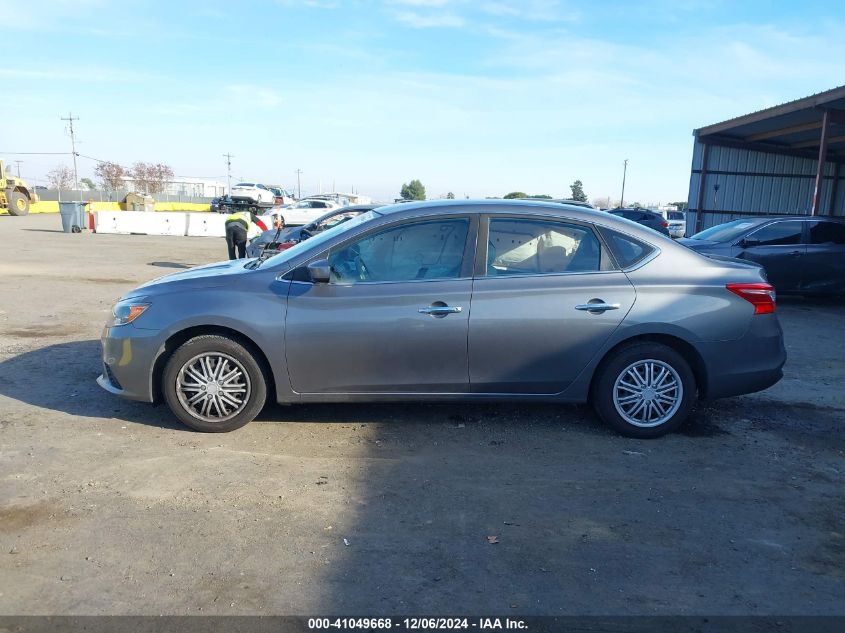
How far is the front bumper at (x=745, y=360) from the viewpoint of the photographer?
4918 mm

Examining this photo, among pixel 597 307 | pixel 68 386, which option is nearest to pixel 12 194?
pixel 68 386

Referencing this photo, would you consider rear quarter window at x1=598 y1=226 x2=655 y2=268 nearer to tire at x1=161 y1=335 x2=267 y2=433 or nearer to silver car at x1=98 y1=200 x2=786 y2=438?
silver car at x1=98 y1=200 x2=786 y2=438

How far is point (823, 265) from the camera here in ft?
36.6

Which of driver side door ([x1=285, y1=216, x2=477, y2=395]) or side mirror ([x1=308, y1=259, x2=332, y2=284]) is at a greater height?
side mirror ([x1=308, y1=259, x2=332, y2=284])

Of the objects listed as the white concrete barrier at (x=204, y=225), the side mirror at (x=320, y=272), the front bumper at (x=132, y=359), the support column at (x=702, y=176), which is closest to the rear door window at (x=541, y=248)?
the side mirror at (x=320, y=272)

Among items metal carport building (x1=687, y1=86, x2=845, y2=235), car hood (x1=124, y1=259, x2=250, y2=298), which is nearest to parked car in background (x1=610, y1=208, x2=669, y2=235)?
metal carport building (x1=687, y1=86, x2=845, y2=235)

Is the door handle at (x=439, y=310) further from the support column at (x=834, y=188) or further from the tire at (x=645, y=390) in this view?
the support column at (x=834, y=188)

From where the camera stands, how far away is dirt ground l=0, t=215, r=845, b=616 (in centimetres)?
301

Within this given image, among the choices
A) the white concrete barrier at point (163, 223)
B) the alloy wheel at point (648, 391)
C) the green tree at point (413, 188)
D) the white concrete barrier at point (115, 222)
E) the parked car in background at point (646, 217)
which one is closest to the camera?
the alloy wheel at point (648, 391)

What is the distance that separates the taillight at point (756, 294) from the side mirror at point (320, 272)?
9.54ft

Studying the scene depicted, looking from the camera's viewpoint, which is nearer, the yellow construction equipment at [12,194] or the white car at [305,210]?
the white car at [305,210]

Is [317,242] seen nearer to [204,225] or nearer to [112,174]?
[204,225]

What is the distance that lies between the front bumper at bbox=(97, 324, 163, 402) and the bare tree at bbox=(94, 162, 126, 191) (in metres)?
90.7

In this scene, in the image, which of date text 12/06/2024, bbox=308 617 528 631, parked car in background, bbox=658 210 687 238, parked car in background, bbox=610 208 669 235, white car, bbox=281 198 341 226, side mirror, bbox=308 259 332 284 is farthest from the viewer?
white car, bbox=281 198 341 226
